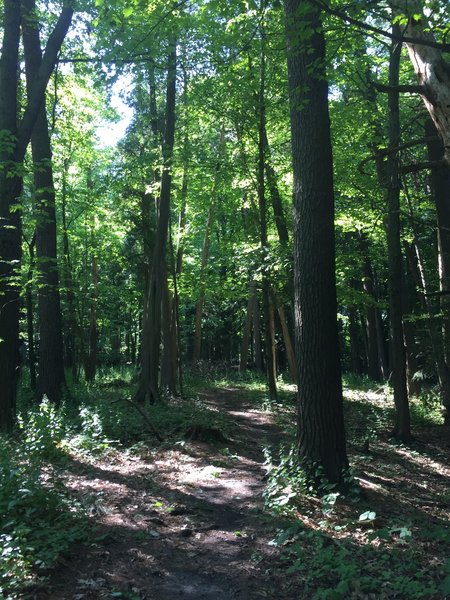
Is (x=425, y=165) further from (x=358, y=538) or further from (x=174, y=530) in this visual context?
(x=174, y=530)

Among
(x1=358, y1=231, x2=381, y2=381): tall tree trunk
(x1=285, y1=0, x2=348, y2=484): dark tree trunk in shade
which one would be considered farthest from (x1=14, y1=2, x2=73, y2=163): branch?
(x1=358, y1=231, x2=381, y2=381): tall tree trunk

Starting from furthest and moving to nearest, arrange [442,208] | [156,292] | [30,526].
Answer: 1. [156,292]
2. [442,208]
3. [30,526]

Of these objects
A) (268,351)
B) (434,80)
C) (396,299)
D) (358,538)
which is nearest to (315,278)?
(434,80)

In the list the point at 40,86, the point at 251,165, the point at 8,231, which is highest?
the point at 251,165

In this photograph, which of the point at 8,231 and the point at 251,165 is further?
the point at 251,165

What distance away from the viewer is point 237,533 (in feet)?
16.9

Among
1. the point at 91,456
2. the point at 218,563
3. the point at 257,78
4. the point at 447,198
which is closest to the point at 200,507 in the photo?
the point at 218,563

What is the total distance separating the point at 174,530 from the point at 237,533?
66 centimetres

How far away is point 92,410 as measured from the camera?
10.4m

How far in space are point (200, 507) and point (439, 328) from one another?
28.7 ft

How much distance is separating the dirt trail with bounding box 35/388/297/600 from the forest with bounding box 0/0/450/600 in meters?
0.03

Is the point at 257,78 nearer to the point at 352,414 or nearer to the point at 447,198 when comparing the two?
the point at 447,198

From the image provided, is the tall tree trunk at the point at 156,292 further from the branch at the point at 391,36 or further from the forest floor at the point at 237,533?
the branch at the point at 391,36

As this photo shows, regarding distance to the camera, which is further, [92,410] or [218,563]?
[92,410]
